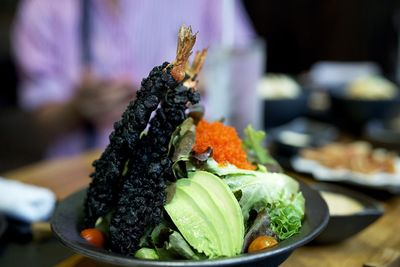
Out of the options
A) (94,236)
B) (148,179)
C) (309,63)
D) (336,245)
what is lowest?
(309,63)

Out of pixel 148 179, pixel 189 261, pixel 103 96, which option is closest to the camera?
pixel 189 261

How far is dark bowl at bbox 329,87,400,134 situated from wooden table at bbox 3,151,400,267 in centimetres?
92

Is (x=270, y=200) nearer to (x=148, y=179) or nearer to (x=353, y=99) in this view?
(x=148, y=179)

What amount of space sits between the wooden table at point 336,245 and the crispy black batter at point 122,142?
0.19 m

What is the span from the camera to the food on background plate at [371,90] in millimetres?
2588

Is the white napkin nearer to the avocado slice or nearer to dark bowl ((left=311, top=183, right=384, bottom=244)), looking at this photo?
the avocado slice

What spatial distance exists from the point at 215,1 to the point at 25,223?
1985mm

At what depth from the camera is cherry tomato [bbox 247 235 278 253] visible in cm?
89

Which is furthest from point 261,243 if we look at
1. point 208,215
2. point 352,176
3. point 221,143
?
point 352,176

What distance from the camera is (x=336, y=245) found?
1.30 metres


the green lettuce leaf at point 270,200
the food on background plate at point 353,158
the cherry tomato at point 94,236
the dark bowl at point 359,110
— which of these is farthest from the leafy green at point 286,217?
the dark bowl at point 359,110

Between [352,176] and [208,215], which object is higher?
[208,215]

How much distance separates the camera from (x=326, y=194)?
1.48 m

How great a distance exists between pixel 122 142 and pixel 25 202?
53 centimetres
